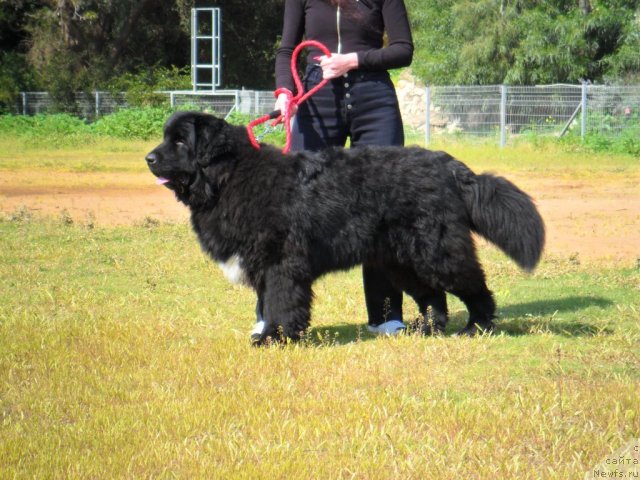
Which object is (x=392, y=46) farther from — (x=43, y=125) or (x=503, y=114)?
(x=43, y=125)

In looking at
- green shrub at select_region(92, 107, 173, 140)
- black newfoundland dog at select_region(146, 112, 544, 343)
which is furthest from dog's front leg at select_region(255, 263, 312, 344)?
green shrub at select_region(92, 107, 173, 140)

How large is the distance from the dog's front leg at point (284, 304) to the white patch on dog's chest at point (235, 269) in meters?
0.16

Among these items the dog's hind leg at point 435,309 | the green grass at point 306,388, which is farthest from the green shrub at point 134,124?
the dog's hind leg at point 435,309

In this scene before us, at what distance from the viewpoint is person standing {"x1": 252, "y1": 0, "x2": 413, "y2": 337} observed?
5977 mm

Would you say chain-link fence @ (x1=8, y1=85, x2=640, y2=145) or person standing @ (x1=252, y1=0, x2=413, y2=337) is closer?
person standing @ (x1=252, y1=0, x2=413, y2=337)

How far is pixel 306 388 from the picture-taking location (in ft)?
15.8

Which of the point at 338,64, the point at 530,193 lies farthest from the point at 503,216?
the point at 530,193

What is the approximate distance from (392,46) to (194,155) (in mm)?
1469

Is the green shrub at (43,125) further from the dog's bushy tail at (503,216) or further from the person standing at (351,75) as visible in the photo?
the dog's bushy tail at (503,216)

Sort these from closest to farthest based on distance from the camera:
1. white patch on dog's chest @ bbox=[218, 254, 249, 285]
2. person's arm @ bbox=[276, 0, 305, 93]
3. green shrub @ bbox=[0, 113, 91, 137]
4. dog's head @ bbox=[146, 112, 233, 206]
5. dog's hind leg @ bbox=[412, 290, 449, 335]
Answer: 1. dog's head @ bbox=[146, 112, 233, 206]
2. white patch on dog's chest @ bbox=[218, 254, 249, 285]
3. person's arm @ bbox=[276, 0, 305, 93]
4. dog's hind leg @ bbox=[412, 290, 449, 335]
5. green shrub @ bbox=[0, 113, 91, 137]

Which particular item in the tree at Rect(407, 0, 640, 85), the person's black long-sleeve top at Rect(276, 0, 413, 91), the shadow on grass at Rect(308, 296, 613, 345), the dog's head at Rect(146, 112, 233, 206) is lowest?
the shadow on grass at Rect(308, 296, 613, 345)

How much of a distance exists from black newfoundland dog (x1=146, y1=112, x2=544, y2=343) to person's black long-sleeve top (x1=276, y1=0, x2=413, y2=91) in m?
0.58

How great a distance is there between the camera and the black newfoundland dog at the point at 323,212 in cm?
566

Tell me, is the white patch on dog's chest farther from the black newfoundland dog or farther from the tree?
the tree
